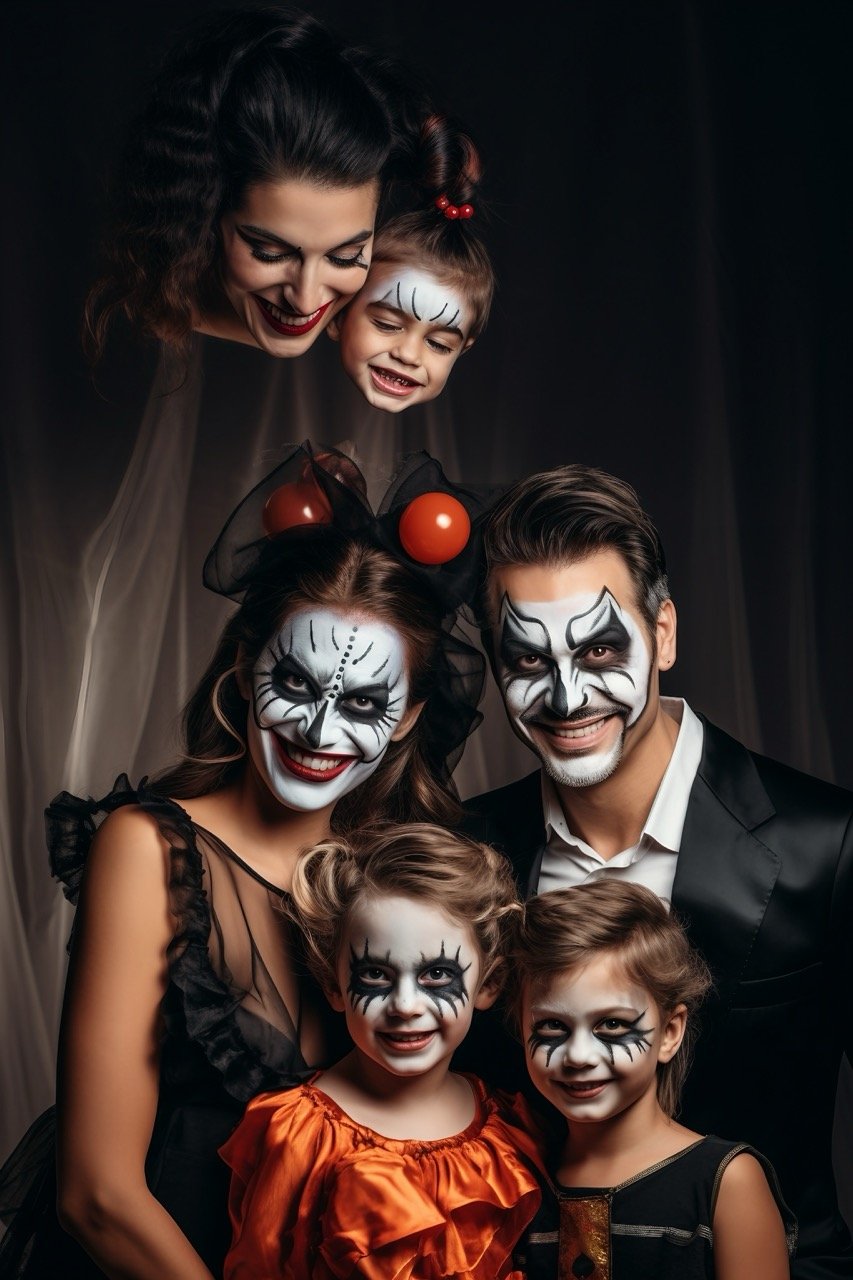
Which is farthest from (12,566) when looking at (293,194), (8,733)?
(293,194)

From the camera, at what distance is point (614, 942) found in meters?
2.40

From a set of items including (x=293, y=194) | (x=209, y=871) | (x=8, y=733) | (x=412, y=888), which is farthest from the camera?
(x=8, y=733)

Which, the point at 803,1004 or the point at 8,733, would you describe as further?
the point at 8,733

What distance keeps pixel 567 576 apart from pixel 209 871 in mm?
749

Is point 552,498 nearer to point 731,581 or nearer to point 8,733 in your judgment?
point 731,581

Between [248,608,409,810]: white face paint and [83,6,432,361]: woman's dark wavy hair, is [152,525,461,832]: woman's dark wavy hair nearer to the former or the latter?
[248,608,409,810]: white face paint

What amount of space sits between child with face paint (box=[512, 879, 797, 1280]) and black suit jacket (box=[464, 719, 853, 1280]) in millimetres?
216

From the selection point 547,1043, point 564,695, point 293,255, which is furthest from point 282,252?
point 547,1043

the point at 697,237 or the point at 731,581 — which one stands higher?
the point at 697,237

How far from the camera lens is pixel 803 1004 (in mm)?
2711

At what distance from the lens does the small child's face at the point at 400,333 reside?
3146 millimetres

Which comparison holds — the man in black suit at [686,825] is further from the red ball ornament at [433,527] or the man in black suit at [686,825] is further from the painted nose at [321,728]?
the painted nose at [321,728]

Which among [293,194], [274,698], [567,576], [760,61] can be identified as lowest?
[274,698]

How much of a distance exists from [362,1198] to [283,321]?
5.21 feet
